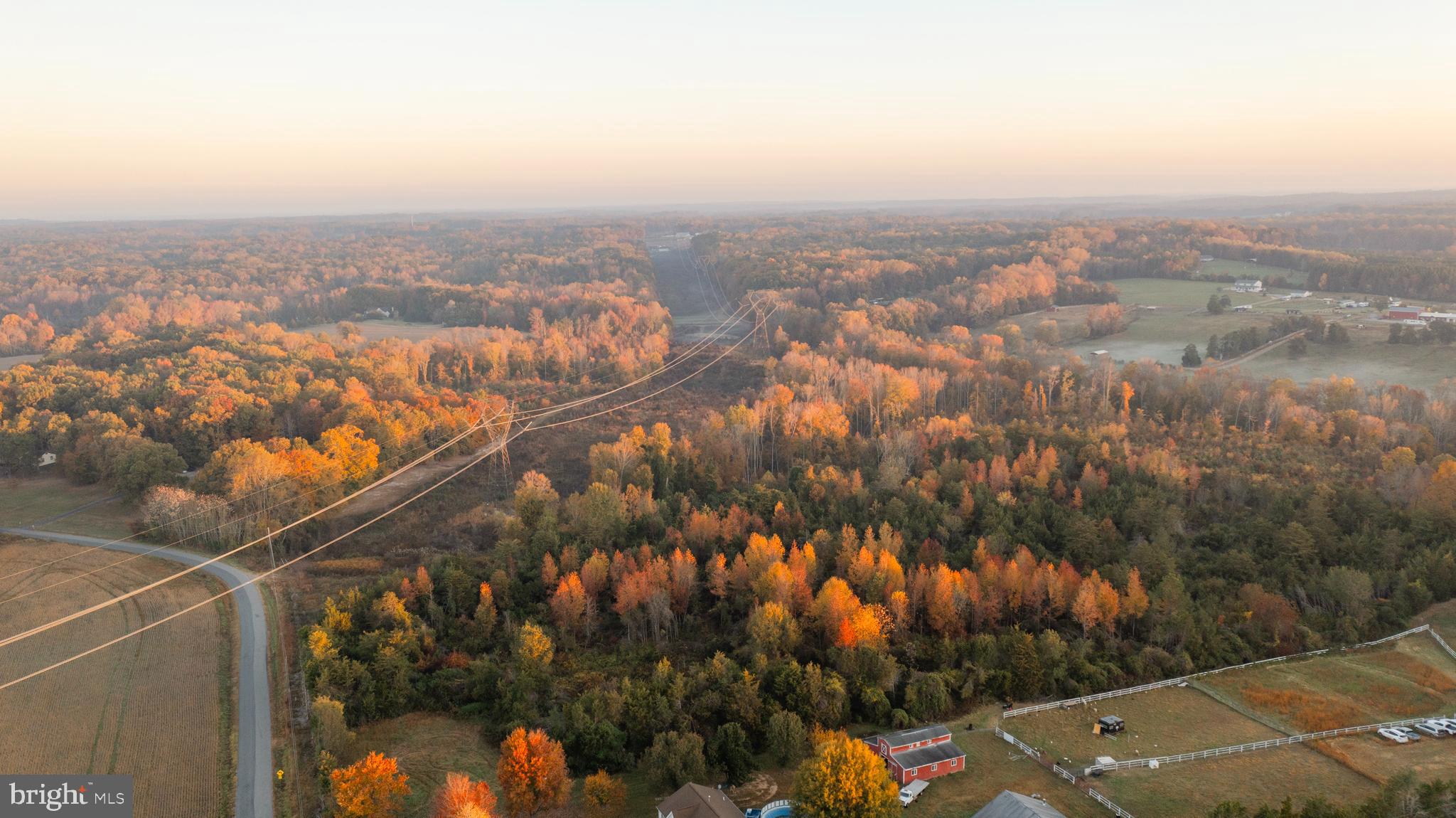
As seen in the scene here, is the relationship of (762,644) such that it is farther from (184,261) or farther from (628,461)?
(184,261)

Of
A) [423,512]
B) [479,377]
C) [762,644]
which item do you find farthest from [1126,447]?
[479,377]

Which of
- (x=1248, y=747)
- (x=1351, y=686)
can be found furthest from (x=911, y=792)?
(x=1351, y=686)

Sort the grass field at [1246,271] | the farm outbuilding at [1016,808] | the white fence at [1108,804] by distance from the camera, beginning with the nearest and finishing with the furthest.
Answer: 1. the farm outbuilding at [1016,808]
2. the white fence at [1108,804]
3. the grass field at [1246,271]

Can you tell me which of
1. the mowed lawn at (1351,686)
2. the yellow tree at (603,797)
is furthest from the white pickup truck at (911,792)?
the mowed lawn at (1351,686)

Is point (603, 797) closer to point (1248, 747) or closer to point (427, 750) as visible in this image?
point (427, 750)

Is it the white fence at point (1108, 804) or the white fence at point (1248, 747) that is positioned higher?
the white fence at point (1108, 804)

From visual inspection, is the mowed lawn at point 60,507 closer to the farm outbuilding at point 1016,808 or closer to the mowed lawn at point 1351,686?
the farm outbuilding at point 1016,808

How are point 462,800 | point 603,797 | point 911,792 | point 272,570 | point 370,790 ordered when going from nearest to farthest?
point 462,800 → point 370,790 → point 603,797 → point 911,792 → point 272,570
